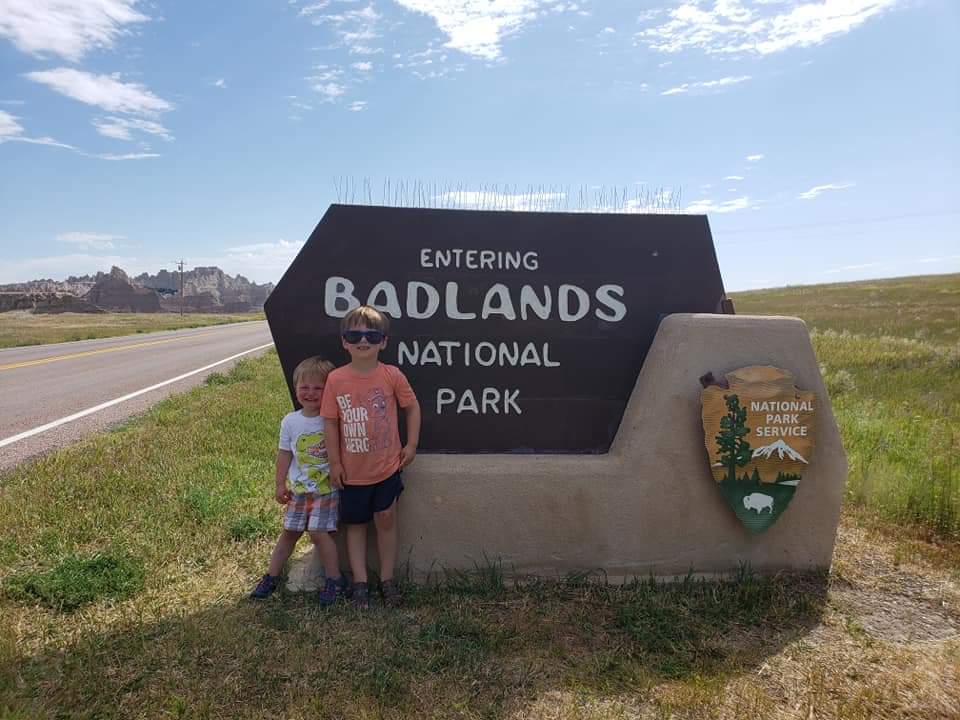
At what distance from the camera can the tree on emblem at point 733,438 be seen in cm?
340

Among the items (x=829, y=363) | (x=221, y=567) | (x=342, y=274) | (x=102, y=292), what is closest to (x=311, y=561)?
(x=221, y=567)

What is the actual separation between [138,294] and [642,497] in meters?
109

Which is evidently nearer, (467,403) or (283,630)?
(283,630)

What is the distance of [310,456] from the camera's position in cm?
325

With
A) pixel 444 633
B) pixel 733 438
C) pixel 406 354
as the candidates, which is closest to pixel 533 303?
pixel 406 354

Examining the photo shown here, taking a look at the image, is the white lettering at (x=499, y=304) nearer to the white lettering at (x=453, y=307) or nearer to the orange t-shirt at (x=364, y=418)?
the white lettering at (x=453, y=307)

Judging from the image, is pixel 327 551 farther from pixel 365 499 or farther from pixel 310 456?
pixel 310 456

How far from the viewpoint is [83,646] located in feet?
9.07

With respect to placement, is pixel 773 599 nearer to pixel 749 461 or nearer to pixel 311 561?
pixel 749 461

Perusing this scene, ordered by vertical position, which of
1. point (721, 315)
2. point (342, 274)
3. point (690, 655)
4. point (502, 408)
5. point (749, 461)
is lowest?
point (690, 655)

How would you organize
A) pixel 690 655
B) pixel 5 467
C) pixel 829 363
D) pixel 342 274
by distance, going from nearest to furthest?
pixel 690 655 → pixel 342 274 → pixel 5 467 → pixel 829 363

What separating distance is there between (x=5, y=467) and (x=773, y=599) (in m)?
6.21

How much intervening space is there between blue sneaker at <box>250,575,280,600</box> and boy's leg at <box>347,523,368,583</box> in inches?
16.0

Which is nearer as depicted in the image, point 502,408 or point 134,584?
point 134,584
